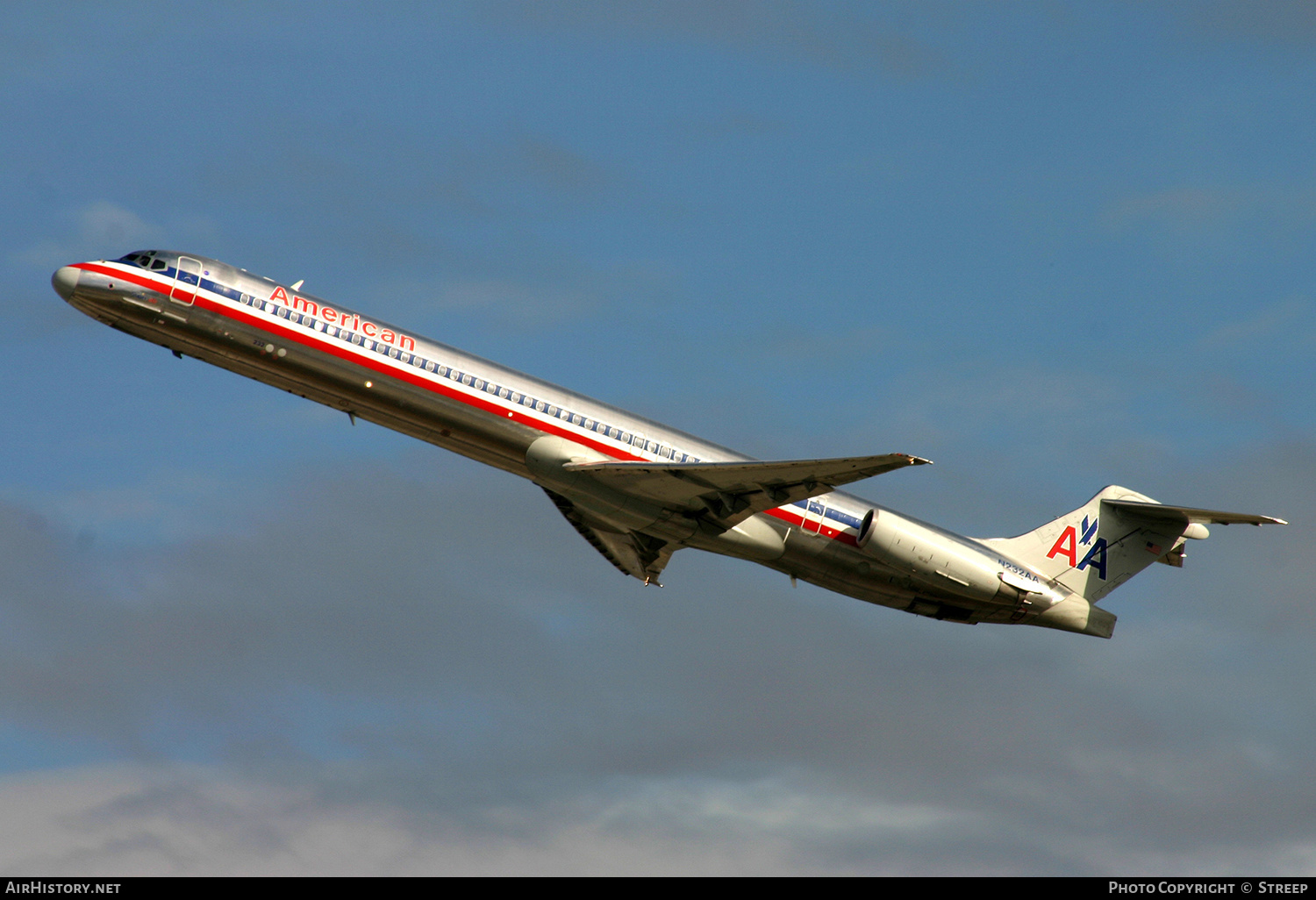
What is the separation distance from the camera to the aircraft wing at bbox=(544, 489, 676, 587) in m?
46.4

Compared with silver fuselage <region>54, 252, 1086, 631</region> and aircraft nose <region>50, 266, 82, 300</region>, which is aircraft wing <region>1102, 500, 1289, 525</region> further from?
aircraft nose <region>50, 266, 82, 300</region>

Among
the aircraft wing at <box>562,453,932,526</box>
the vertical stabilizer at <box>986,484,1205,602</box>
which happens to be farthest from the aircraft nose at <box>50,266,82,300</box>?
the vertical stabilizer at <box>986,484,1205,602</box>

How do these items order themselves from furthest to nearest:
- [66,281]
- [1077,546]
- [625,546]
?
[625,546], [1077,546], [66,281]

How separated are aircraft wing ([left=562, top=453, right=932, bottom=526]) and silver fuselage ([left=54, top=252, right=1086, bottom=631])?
103cm

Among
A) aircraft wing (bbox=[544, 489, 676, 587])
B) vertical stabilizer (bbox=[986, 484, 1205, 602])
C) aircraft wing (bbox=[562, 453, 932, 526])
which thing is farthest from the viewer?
vertical stabilizer (bbox=[986, 484, 1205, 602])

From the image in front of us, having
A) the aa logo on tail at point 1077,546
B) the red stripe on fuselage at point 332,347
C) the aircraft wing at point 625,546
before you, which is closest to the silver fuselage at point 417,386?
the red stripe on fuselage at point 332,347

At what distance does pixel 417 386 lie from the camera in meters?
39.8

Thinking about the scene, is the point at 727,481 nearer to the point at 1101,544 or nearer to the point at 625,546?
the point at 625,546

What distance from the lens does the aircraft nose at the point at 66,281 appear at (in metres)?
39.4

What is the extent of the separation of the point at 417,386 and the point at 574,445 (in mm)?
4393

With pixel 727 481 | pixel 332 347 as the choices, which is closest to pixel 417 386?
pixel 332 347
